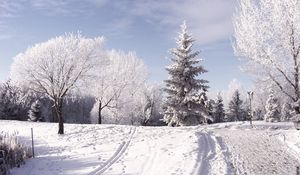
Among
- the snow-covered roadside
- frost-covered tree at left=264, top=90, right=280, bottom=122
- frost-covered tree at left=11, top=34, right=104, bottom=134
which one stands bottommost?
the snow-covered roadside

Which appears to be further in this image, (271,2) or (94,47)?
(94,47)

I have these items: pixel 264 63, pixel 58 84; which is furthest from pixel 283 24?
pixel 58 84

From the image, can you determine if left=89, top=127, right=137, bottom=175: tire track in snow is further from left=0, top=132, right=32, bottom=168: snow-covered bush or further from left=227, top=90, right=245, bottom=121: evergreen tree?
left=227, top=90, right=245, bottom=121: evergreen tree

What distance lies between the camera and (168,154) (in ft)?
57.2

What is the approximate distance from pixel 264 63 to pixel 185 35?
49.4 ft

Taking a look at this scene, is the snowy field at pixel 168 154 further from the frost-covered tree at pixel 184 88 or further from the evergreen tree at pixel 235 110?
the evergreen tree at pixel 235 110

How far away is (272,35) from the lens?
71.9 ft

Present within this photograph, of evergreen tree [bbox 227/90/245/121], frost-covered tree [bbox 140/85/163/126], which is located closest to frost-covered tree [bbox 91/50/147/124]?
frost-covered tree [bbox 140/85/163/126]

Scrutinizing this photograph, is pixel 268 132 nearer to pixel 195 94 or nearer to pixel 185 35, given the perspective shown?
pixel 195 94

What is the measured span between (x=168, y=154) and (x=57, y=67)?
50.1ft

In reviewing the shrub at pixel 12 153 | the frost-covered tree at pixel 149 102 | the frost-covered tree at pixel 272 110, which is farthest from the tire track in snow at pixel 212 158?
the frost-covered tree at pixel 149 102

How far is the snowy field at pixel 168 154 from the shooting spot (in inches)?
595

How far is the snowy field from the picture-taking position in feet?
49.6

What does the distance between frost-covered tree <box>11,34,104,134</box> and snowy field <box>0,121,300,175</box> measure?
4836 millimetres
